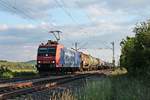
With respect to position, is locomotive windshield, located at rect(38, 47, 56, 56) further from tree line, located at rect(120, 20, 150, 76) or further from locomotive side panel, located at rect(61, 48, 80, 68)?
tree line, located at rect(120, 20, 150, 76)

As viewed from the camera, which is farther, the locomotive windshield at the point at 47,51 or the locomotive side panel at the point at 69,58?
the locomotive side panel at the point at 69,58

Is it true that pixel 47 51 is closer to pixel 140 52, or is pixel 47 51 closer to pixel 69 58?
pixel 69 58

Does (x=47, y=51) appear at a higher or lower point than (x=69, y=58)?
higher

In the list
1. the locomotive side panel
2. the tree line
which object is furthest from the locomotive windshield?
the tree line

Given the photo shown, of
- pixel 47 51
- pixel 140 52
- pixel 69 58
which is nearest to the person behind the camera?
pixel 140 52

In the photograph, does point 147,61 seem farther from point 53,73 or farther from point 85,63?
point 85,63

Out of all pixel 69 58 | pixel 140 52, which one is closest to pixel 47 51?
pixel 69 58

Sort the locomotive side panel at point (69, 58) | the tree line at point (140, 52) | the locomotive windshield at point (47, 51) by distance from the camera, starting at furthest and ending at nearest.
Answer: the locomotive side panel at point (69, 58) → the locomotive windshield at point (47, 51) → the tree line at point (140, 52)

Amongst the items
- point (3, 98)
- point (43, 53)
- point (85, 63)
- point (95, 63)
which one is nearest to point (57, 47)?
point (43, 53)

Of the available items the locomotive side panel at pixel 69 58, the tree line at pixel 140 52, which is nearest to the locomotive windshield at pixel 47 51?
the locomotive side panel at pixel 69 58

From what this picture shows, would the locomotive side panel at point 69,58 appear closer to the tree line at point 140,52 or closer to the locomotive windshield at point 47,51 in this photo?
the locomotive windshield at point 47,51

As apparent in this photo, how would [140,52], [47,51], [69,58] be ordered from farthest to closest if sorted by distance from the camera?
1. [69,58]
2. [47,51]
3. [140,52]

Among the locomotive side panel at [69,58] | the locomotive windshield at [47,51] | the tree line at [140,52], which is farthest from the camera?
the locomotive side panel at [69,58]

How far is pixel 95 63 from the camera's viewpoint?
8194 cm
